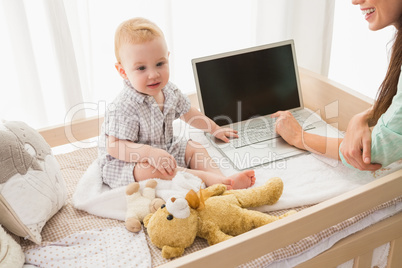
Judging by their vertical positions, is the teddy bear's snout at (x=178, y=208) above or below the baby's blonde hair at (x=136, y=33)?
below

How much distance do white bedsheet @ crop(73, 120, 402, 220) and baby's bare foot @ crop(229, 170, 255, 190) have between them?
0.04 m

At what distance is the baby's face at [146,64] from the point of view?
1.14 metres

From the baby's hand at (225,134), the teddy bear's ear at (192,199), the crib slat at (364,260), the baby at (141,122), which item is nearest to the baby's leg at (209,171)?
the baby at (141,122)

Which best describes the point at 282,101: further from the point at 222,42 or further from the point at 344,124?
the point at 222,42

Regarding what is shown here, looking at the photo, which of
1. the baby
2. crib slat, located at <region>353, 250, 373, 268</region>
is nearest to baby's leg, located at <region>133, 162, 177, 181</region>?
the baby

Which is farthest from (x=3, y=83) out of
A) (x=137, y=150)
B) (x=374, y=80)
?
(x=374, y=80)

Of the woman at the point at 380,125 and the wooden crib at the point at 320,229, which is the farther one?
the woman at the point at 380,125

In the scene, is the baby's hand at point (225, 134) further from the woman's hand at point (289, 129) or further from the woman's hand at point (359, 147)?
the woman's hand at point (359, 147)

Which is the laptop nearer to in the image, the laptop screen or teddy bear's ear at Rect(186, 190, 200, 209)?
the laptop screen

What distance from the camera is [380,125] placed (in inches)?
41.4

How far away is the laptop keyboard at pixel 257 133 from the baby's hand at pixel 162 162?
1.04 feet

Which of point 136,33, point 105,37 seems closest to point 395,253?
point 136,33

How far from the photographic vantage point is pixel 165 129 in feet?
4.30

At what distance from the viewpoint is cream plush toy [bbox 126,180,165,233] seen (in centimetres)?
103
